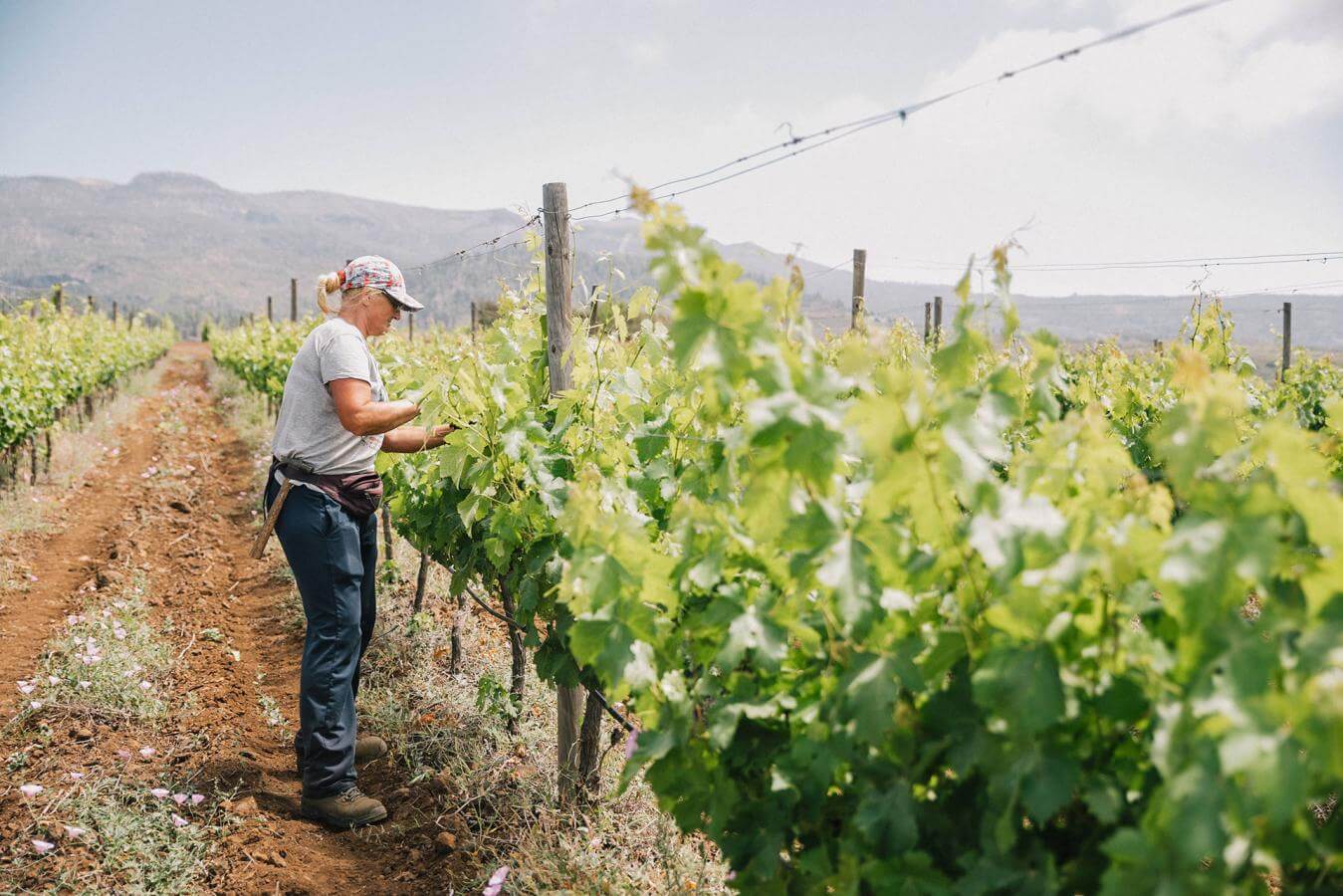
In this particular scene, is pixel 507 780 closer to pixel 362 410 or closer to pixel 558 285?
pixel 362 410

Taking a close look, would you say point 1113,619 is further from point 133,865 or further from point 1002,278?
point 133,865

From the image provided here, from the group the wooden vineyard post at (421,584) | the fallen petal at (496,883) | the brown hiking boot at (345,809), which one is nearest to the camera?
the fallen petal at (496,883)

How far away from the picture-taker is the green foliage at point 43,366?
8.51 m

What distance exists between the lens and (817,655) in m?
1.60

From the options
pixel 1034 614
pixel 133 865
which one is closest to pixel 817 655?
pixel 1034 614

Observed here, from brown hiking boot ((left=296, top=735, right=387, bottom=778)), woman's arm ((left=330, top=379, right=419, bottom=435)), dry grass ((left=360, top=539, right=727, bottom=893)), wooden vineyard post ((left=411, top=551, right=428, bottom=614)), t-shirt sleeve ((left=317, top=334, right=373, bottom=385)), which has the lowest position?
brown hiking boot ((left=296, top=735, right=387, bottom=778))

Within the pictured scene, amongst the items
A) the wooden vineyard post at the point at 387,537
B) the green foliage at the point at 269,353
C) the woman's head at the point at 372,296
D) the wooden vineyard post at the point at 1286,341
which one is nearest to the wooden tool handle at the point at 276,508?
the woman's head at the point at 372,296

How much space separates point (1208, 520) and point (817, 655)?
0.73 metres

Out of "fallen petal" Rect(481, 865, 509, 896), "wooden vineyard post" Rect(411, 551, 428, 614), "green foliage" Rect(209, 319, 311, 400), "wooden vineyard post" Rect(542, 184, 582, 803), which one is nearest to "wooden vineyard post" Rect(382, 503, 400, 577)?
"wooden vineyard post" Rect(411, 551, 428, 614)

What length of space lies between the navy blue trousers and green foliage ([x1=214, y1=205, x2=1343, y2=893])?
1665mm

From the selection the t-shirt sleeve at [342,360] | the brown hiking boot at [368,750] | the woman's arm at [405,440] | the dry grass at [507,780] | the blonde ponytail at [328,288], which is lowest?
the brown hiking boot at [368,750]

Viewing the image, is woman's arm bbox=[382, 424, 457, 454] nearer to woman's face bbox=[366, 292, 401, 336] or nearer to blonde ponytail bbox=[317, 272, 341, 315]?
woman's face bbox=[366, 292, 401, 336]

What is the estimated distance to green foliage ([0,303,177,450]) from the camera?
8508 mm

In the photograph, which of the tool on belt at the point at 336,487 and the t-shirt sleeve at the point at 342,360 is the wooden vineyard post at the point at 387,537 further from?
the t-shirt sleeve at the point at 342,360
